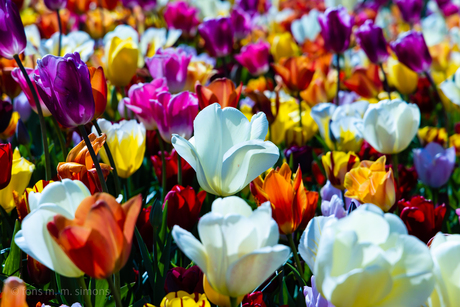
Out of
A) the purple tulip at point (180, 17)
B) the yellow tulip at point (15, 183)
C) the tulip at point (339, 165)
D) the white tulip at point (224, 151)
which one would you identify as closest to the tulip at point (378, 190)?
the tulip at point (339, 165)

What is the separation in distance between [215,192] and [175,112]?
358mm

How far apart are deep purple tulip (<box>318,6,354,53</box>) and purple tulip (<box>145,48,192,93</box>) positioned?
580 millimetres

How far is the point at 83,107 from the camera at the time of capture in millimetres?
824

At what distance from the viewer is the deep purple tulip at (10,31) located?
39.6 inches

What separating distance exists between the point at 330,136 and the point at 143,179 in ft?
1.90

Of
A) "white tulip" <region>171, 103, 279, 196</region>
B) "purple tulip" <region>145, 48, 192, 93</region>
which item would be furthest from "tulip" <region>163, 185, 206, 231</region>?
"purple tulip" <region>145, 48, 192, 93</region>

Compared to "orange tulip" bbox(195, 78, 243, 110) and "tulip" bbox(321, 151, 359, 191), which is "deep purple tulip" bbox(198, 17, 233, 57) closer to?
"orange tulip" bbox(195, 78, 243, 110)

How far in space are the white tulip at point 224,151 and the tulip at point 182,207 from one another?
130 mm

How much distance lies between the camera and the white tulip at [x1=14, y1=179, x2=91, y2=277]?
1.90 feet

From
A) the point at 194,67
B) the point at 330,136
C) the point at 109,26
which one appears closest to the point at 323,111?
the point at 330,136

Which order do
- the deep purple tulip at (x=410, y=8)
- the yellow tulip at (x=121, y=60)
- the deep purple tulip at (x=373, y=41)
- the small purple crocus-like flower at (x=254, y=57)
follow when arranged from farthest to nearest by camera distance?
the deep purple tulip at (x=410, y=8), the small purple crocus-like flower at (x=254, y=57), the deep purple tulip at (x=373, y=41), the yellow tulip at (x=121, y=60)

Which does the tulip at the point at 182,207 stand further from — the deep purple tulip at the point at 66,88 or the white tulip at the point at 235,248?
the white tulip at the point at 235,248

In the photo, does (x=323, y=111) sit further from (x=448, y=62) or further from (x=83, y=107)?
(x=448, y=62)

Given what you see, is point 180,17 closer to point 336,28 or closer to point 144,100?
point 336,28
